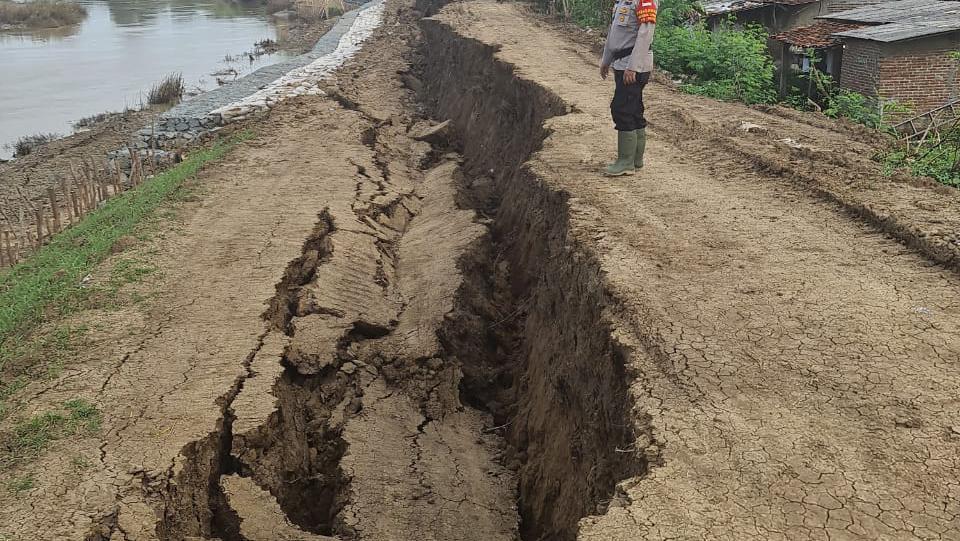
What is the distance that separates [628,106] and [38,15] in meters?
38.5

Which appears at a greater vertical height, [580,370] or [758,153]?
[758,153]

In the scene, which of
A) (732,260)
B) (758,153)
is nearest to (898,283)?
(732,260)

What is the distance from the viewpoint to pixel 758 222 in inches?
245

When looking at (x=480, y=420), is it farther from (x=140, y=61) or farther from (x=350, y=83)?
(x=140, y=61)

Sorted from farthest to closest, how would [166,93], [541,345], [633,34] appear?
[166,93] → [633,34] → [541,345]

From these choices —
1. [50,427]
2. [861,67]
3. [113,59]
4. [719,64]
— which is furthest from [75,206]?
[113,59]

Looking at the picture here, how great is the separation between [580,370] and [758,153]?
3474 mm

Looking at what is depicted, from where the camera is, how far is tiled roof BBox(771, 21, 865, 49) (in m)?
15.6

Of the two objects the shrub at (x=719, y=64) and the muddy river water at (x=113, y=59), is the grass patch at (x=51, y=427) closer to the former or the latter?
the shrub at (x=719, y=64)

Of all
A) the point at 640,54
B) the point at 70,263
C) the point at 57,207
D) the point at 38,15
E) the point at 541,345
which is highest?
the point at 38,15

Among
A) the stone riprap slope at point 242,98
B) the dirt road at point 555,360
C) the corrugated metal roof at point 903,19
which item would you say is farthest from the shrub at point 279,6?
the dirt road at point 555,360

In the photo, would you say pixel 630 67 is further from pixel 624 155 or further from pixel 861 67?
pixel 861 67

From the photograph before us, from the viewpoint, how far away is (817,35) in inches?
635

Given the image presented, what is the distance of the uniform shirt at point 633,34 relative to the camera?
6992 millimetres
